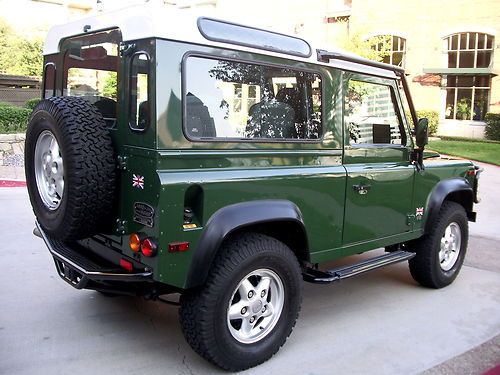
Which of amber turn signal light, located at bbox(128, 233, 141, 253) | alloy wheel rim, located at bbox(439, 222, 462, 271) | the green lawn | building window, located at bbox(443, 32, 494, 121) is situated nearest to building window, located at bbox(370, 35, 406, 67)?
building window, located at bbox(443, 32, 494, 121)

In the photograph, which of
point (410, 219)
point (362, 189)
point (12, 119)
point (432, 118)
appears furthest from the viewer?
point (432, 118)

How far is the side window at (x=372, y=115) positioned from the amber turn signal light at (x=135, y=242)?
1.91m

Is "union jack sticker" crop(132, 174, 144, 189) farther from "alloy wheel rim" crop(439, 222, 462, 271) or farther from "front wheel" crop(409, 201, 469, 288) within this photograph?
"alloy wheel rim" crop(439, 222, 462, 271)

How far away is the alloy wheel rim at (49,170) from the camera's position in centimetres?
332

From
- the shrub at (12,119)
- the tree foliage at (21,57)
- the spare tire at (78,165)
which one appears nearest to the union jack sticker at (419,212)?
the spare tire at (78,165)

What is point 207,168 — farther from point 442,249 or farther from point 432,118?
point 432,118

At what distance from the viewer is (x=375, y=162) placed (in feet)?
14.0

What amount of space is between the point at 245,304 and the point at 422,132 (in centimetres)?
221

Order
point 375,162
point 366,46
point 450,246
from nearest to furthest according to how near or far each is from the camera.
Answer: point 375,162, point 450,246, point 366,46

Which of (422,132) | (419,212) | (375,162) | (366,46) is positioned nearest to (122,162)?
(375,162)

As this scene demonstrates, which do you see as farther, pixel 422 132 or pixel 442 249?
pixel 442 249

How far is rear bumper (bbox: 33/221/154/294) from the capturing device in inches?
119

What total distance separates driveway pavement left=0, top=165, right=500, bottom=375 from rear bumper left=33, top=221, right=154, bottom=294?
52cm

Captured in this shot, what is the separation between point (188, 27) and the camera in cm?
300
